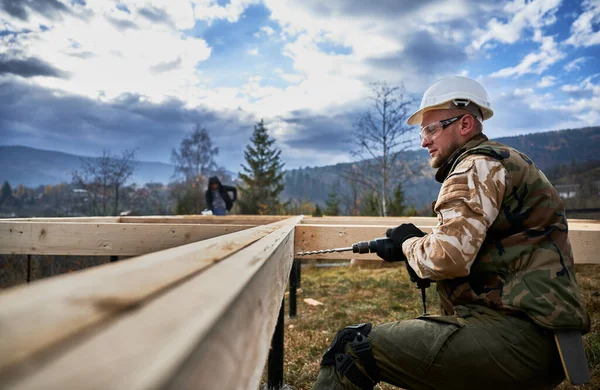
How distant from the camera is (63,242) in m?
2.97

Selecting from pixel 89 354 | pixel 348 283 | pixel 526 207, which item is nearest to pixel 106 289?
pixel 89 354

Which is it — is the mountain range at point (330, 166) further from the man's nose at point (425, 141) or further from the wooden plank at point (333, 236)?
the man's nose at point (425, 141)

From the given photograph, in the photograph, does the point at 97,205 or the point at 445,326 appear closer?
the point at 445,326

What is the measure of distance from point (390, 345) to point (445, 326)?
10.1 inches

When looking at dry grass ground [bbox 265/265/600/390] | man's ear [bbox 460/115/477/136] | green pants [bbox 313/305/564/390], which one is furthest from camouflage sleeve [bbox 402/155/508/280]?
dry grass ground [bbox 265/265/600/390]

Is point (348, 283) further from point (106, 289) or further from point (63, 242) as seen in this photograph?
point (106, 289)

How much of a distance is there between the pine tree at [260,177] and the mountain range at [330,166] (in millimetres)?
44640

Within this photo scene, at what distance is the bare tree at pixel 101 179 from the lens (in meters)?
23.3

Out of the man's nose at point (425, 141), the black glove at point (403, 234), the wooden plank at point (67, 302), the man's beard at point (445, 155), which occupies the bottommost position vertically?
the black glove at point (403, 234)

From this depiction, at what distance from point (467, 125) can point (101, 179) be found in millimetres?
25820

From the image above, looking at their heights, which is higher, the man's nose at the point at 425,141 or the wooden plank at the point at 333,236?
the man's nose at the point at 425,141

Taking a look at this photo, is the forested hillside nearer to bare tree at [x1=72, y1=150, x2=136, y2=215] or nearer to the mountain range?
the mountain range

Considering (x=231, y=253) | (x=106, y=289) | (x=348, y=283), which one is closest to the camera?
(x=106, y=289)

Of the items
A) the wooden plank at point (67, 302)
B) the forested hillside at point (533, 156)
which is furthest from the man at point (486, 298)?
the forested hillside at point (533, 156)
